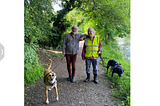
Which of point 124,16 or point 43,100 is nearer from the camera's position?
point 43,100

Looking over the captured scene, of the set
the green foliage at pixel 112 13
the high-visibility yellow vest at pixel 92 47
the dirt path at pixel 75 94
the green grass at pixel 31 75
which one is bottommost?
the dirt path at pixel 75 94

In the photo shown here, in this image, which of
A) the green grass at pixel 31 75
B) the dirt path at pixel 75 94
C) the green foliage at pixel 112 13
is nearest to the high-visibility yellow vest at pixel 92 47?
the dirt path at pixel 75 94

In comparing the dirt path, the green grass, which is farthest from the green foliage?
the green grass

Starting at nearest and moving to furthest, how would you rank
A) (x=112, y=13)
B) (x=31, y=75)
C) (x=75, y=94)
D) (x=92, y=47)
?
(x=75, y=94)
(x=92, y=47)
(x=31, y=75)
(x=112, y=13)

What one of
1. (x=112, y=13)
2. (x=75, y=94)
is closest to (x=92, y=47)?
(x=75, y=94)

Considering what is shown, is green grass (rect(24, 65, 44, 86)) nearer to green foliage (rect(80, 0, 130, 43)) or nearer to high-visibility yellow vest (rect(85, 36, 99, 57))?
high-visibility yellow vest (rect(85, 36, 99, 57))

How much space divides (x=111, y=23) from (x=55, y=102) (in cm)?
573

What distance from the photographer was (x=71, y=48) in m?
3.58

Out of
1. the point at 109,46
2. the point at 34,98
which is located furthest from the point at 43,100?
the point at 109,46

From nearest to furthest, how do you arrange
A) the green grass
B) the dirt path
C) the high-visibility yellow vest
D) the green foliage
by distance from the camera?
the dirt path, the high-visibility yellow vest, the green grass, the green foliage

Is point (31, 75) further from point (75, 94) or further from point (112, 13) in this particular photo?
point (112, 13)

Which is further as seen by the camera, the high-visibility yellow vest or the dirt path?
the high-visibility yellow vest

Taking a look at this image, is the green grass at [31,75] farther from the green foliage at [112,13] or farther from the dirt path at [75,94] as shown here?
the green foliage at [112,13]
